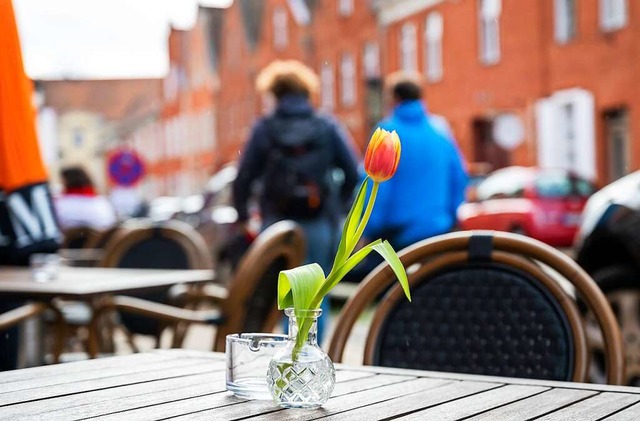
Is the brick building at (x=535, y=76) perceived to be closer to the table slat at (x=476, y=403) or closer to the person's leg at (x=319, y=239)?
the person's leg at (x=319, y=239)

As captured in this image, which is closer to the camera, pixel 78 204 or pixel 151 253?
pixel 151 253

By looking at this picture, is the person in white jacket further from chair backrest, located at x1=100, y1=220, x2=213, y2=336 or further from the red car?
the red car

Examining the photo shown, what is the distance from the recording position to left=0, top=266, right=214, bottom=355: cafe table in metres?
4.76

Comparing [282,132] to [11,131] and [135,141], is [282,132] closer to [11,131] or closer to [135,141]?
[11,131]

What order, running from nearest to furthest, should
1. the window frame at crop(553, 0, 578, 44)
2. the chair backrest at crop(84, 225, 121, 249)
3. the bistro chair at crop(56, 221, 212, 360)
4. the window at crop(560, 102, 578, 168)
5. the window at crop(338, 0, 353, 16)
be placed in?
the bistro chair at crop(56, 221, 212, 360) → the chair backrest at crop(84, 225, 121, 249) → the window frame at crop(553, 0, 578, 44) → the window at crop(560, 102, 578, 168) → the window at crop(338, 0, 353, 16)

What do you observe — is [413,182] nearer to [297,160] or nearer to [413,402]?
[297,160]

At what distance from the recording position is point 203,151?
214ft

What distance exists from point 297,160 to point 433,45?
2550 cm

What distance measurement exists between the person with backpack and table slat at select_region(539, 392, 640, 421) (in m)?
4.89

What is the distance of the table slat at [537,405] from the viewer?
2.18 m

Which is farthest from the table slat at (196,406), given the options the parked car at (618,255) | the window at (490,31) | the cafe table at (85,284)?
the window at (490,31)

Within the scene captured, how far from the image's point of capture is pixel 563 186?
2070 cm

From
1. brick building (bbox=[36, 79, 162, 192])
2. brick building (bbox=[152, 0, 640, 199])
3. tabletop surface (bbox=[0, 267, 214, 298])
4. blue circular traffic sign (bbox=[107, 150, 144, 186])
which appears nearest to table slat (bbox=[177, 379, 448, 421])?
tabletop surface (bbox=[0, 267, 214, 298])

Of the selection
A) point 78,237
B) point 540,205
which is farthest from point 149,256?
point 540,205
